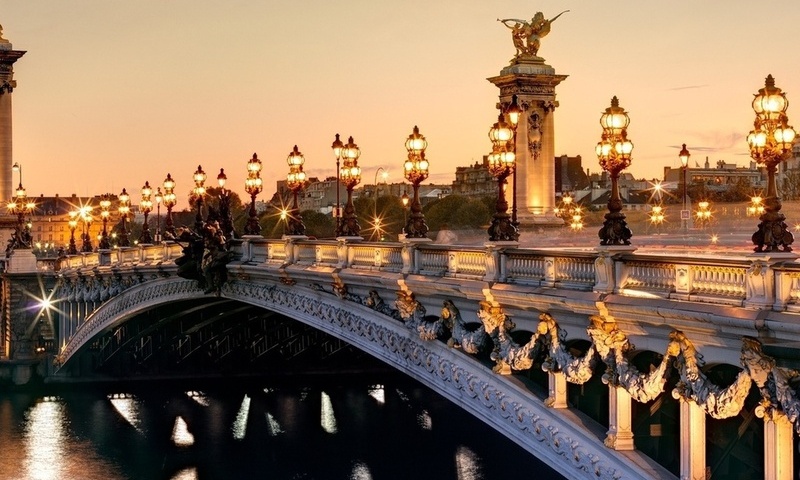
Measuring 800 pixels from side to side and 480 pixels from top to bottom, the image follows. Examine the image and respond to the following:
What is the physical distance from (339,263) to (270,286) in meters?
6.49

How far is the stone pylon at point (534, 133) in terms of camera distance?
75.9m

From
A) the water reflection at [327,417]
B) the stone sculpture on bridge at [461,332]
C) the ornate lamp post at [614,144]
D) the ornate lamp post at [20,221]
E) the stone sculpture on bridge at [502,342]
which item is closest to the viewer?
the ornate lamp post at [614,144]

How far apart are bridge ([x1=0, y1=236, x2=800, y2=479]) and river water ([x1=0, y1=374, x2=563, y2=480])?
9693 millimetres

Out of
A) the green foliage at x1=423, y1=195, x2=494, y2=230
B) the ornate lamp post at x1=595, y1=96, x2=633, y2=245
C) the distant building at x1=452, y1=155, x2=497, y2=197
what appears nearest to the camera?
the ornate lamp post at x1=595, y1=96, x2=633, y2=245

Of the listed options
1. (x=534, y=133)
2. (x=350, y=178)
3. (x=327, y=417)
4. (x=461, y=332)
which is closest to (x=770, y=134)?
(x=461, y=332)

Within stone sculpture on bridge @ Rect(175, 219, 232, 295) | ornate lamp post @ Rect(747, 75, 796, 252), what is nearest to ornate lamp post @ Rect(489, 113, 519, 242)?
ornate lamp post @ Rect(747, 75, 796, 252)

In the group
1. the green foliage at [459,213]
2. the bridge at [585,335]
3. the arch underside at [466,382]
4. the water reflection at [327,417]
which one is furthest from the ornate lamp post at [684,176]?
the green foliage at [459,213]

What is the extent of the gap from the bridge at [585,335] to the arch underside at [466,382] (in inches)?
1.6

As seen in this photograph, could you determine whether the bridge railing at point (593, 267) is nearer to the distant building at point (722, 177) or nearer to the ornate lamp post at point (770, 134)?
the ornate lamp post at point (770, 134)

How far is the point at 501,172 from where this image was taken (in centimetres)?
3053

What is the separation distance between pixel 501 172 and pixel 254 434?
32.0m

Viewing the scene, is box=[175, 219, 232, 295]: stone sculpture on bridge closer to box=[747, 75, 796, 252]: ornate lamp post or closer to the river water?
the river water

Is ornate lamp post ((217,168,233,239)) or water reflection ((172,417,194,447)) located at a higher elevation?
ornate lamp post ((217,168,233,239))

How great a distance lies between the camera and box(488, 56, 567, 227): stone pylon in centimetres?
7588
